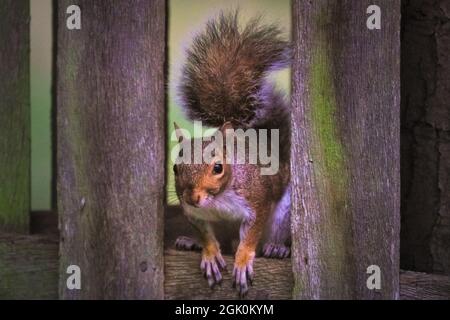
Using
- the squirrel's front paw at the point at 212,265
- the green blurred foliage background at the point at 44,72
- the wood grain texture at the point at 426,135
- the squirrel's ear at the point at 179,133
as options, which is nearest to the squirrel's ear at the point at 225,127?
the squirrel's ear at the point at 179,133

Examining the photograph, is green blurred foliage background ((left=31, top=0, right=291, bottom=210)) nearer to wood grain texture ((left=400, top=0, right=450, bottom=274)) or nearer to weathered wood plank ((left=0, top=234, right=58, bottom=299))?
wood grain texture ((left=400, top=0, right=450, bottom=274))

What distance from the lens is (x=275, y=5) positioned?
9.29 feet

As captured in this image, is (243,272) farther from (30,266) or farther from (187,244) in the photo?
(30,266)

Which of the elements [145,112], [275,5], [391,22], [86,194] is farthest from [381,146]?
[275,5]

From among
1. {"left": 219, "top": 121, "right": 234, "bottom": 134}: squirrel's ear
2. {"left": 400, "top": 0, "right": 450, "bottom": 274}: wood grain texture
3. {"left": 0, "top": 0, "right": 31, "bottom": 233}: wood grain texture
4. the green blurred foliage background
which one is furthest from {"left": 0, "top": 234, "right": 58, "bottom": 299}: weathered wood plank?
{"left": 400, "top": 0, "right": 450, "bottom": 274}: wood grain texture

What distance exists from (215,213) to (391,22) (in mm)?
751

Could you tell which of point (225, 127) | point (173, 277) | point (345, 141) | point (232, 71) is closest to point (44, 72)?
point (232, 71)

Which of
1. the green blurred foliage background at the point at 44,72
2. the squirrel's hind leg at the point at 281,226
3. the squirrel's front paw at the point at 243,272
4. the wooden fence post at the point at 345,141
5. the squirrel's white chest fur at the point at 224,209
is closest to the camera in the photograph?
the wooden fence post at the point at 345,141

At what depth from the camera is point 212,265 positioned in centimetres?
214

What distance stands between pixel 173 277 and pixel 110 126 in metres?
0.45

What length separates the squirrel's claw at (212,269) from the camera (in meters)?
2.12

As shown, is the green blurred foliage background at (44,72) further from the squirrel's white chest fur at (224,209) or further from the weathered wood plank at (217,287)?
the weathered wood plank at (217,287)

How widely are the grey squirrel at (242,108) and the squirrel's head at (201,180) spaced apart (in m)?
0.01

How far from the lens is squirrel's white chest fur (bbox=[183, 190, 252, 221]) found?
7.39 ft
